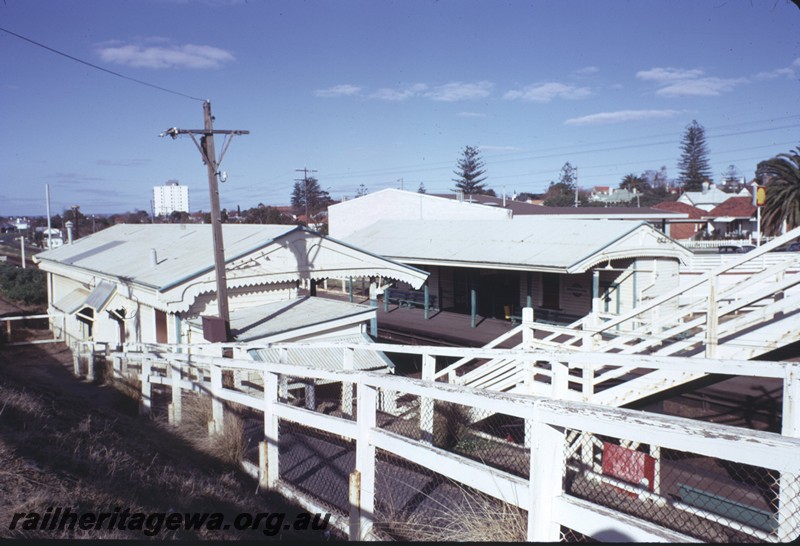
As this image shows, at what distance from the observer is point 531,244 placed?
1961 centimetres

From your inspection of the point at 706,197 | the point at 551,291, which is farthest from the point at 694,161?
the point at 551,291

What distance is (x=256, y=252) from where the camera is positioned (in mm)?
14375

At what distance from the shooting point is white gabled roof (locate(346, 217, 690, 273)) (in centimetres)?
1748

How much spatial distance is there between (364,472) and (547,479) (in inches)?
63.6

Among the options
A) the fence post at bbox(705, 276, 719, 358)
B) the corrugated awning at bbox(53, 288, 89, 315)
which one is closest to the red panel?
the fence post at bbox(705, 276, 719, 358)

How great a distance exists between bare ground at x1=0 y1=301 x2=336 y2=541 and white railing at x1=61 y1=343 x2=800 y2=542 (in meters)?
0.40

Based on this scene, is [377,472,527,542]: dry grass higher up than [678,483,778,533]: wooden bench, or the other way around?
[377,472,527,542]: dry grass

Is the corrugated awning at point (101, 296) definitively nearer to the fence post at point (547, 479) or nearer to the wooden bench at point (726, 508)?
the wooden bench at point (726, 508)

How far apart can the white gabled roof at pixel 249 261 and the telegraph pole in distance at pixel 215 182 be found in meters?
0.85

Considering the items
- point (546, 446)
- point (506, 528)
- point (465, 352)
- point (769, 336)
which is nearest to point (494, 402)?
point (546, 446)

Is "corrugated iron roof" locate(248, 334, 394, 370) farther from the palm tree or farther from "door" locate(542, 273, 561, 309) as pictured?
the palm tree

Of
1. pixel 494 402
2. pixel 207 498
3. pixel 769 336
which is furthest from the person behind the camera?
pixel 769 336

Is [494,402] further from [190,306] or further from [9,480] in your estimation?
[190,306]

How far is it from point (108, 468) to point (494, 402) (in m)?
3.27
